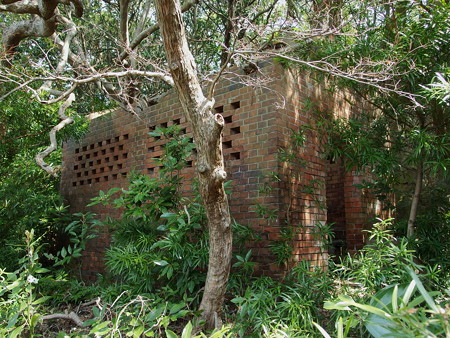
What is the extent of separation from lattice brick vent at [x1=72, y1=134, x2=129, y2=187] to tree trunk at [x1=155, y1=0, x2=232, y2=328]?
276 centimetres

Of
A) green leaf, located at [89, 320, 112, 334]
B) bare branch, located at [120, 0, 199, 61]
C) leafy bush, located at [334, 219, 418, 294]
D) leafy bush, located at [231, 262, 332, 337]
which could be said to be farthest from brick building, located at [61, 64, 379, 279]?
bare branch, located at [120, 0, 199, 61]

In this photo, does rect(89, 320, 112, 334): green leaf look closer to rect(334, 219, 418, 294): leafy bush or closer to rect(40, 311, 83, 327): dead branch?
rect(40, 311, 83, 327): dead branch

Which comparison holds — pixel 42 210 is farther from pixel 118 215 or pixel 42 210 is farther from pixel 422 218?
pixel 422 218

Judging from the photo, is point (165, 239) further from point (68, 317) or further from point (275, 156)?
point (275, 156)

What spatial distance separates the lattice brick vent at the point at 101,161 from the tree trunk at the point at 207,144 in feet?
9.04

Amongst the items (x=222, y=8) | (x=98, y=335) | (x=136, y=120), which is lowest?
(x=98, y=335)

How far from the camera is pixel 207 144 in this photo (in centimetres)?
283

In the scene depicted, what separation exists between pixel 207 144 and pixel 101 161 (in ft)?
12.2

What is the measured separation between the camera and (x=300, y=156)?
13.3 feet

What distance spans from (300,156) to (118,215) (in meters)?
2.76

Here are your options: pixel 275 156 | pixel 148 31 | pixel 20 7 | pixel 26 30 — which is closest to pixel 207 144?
pixel 275 156

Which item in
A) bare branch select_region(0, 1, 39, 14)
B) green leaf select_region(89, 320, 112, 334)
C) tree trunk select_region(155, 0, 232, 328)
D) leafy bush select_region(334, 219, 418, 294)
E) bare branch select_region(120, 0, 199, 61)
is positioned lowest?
green leaf select_region(89, 320, 112, 334)

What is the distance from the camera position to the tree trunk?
2.76 meters

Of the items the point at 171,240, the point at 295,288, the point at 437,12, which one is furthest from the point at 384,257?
Result: the point at 437,12
